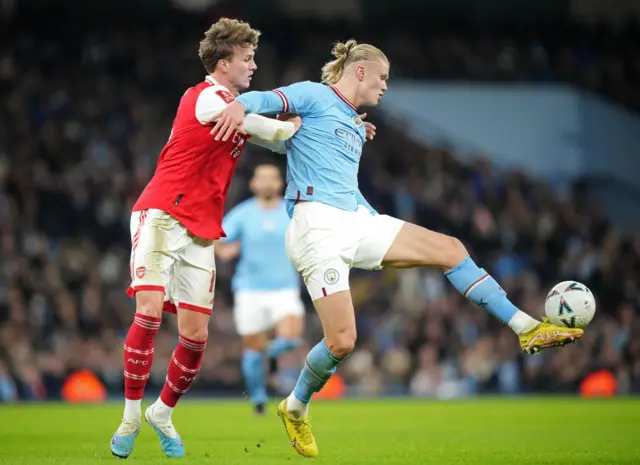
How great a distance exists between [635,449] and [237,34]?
3.86 meters

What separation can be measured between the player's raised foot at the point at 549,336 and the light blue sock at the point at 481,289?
0.23 metres

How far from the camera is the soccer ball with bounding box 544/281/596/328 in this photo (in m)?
6.91

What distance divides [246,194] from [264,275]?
818 cm

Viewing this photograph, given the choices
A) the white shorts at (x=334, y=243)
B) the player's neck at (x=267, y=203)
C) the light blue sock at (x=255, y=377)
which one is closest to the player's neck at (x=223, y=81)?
the white shorts at (x=334, y=243)

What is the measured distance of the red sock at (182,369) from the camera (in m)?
7.55

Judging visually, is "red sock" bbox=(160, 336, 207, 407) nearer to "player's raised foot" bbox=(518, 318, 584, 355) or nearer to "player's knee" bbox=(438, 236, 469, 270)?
"player's knee" bbox=(438, 236, 469, 270)

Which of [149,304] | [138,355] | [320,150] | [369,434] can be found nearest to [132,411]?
[138,355]

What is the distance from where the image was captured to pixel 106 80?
23062mm

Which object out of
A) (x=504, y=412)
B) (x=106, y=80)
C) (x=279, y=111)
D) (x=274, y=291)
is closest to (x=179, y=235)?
(x=279, y=111)

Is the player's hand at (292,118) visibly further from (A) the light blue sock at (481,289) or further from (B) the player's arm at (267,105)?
(A) the light blue sock at (481,289)

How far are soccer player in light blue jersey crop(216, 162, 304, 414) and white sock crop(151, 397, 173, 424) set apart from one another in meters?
5.14

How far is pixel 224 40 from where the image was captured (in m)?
7.54

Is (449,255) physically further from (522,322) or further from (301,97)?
(301,97)

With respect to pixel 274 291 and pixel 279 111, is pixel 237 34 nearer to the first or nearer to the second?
pixel 279 111
